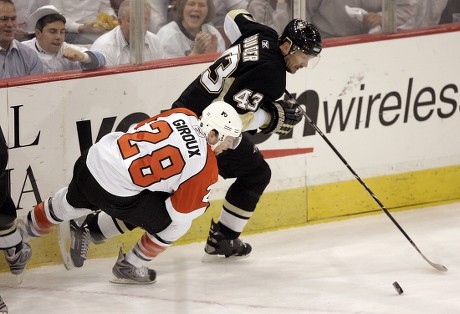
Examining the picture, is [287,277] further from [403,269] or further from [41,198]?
[41,198]

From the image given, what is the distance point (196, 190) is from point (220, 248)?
35.9 inches

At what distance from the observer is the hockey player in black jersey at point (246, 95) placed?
4797mm

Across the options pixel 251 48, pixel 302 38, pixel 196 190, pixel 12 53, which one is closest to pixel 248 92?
pixel 251 48

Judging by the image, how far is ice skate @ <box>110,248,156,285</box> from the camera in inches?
193

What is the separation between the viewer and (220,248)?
17.4 ft

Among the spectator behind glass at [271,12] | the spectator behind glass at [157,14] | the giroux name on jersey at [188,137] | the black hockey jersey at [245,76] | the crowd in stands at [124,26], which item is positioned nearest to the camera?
the giroux name on jersey at [188,137]

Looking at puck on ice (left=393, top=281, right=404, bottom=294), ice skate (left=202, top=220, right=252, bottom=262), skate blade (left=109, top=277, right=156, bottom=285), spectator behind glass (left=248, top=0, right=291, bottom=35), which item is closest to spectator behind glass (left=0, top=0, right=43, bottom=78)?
skate blade (left=109, top=277, right=156, bottom=285)

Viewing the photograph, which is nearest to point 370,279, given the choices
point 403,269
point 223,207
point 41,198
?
point 403,269

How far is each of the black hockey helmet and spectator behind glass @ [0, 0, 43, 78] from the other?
113cm

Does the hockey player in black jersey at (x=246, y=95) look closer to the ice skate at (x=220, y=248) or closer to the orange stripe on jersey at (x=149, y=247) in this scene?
the ice skate at (x=220, y=248)

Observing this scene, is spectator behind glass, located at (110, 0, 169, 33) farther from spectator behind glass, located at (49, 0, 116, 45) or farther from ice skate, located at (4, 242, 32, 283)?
ice skate, located at (4, 242, 32, 283)

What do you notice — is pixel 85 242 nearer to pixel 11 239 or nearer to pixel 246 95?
pixel 11 239

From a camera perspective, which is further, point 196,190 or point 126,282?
point 126,282

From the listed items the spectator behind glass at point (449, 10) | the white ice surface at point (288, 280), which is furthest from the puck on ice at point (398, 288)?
the spectator behind glass at point (449, 10)
